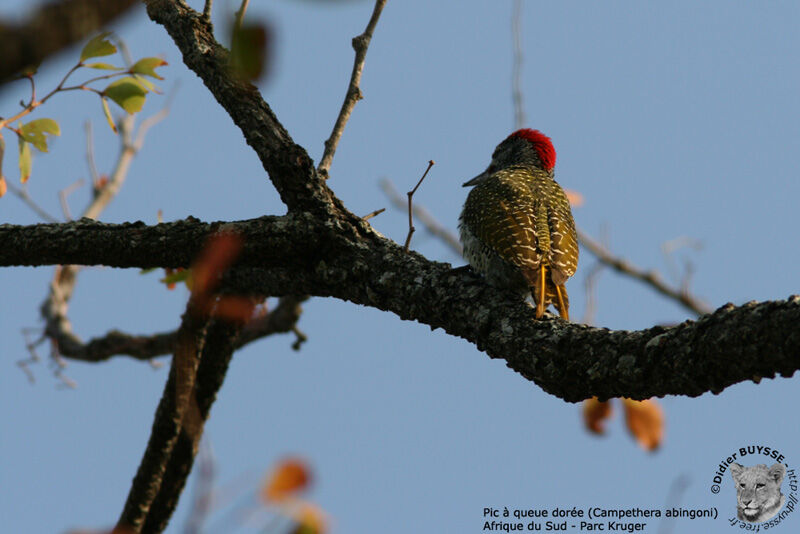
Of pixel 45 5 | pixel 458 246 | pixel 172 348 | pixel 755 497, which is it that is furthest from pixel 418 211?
pixel 45 5

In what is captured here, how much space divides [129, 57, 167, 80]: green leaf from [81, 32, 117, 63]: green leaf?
0.32 meters

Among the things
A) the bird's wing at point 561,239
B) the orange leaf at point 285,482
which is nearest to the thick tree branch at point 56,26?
the orange leaf at point 285,482

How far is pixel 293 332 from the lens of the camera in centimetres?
→ 707

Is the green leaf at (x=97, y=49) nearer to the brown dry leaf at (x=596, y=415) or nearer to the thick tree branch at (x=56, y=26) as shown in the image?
the thick tree branch at (x=56, y=26)

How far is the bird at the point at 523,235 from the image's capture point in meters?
5.07

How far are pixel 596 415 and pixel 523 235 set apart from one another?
1418 millimetres

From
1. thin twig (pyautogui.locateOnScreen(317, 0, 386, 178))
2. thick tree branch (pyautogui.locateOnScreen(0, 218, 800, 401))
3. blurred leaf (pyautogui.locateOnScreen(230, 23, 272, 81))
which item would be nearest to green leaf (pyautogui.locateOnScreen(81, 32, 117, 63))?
thick tree branch (pyautogui.locateOnScreen(0, 218, 800, 401))

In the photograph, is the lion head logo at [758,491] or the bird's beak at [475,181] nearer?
Result: the lion head logo at [758,491]

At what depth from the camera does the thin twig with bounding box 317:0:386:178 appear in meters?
4.64

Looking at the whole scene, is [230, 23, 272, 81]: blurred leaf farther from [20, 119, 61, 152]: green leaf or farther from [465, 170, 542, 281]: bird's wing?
[465, 170, 542, 281]: bird's wing

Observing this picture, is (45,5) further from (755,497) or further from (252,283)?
(755,497)

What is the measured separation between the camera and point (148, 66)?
4.42 metres

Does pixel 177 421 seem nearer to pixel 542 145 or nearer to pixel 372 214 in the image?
pixel 372 214

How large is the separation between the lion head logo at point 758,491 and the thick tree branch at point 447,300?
236cm
